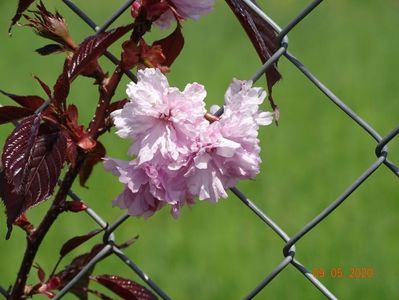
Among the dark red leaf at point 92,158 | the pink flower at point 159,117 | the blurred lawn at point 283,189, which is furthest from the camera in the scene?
the blurred lawn at point 283,189

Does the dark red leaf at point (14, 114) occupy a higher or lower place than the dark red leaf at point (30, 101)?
lower

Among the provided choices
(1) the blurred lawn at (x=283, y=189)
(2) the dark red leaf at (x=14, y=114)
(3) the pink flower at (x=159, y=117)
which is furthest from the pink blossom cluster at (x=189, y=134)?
(1) the blurred lawn at (x=283, y=189)

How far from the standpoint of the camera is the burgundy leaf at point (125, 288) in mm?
830

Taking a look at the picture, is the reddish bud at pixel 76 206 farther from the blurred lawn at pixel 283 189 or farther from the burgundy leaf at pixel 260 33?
the blurred lawn at pixel 283 189

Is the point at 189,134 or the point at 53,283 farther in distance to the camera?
the point at 53,283

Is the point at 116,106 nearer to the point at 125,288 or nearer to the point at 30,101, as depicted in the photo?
the point at 30,101

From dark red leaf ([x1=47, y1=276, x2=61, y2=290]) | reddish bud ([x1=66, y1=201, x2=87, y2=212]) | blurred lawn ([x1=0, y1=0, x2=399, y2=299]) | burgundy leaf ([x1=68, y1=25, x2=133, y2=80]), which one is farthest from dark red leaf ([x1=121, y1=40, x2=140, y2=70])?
blurred lawn ([x1=0, y1=0, x2=399, y2=299])

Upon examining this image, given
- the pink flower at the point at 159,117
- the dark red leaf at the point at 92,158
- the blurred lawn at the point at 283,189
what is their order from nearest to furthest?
the pink flower at the point at 159,117
the dark red leaf at the point at 92,158
the blurred lawn at the point at 283,189

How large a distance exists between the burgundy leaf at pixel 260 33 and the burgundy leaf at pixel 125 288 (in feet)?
0.81

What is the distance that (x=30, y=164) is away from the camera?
708 millimetres

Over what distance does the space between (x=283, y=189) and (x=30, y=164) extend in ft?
10.2

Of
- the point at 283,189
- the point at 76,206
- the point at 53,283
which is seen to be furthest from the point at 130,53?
the point at 283,189

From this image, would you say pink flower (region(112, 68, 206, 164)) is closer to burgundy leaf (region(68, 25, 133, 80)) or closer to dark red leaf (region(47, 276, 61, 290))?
burgundy leaf (region(68, 25, 133, 80))

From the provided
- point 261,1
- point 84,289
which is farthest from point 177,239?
point 261,1
